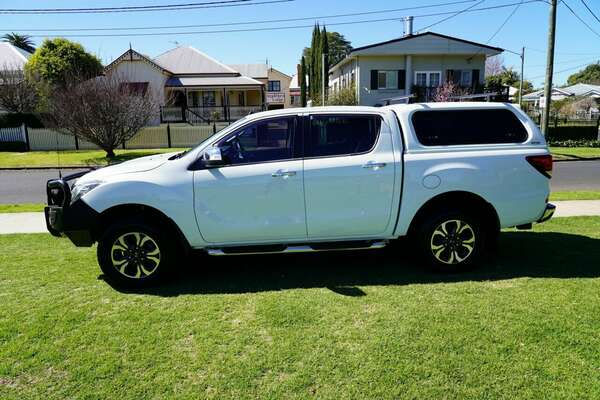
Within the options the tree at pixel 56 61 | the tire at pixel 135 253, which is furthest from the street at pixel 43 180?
the tree at pixel 56 61

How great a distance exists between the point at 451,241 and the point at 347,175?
140cm

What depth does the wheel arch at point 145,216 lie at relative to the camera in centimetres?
475

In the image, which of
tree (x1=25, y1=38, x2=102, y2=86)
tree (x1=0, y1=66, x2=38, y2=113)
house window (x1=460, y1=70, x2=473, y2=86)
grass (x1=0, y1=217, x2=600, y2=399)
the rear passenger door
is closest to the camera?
grass (x1=0, y1=217, x2=600, y2=399)

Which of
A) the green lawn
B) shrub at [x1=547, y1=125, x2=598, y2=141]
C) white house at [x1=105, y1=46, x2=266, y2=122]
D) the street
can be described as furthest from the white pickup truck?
white house at [x1=105, y1=46, x2=266, y2=122]

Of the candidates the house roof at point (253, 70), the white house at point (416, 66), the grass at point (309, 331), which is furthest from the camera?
the house roof at point (253, 70)

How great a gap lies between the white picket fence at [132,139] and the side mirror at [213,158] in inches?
885

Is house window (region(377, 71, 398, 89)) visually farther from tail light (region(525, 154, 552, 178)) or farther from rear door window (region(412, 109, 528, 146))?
tail light (region(525, 154, 552, 178))

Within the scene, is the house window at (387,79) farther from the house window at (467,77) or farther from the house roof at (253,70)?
the house roof at (253,70)

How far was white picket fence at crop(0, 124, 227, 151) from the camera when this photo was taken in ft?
83.1

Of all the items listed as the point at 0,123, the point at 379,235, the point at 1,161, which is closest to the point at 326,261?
the point at 379,235

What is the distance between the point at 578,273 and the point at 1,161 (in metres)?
23.5

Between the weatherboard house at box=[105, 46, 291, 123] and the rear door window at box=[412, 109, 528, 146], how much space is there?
28.2 meters

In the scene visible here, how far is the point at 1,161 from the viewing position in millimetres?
21000

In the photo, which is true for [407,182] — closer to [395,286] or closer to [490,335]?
[395,286]
